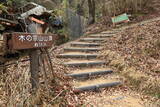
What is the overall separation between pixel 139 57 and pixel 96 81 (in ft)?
5.10

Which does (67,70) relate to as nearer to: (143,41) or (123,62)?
(123,62)

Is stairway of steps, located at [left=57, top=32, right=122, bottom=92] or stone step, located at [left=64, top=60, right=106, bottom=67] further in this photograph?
stone step, located at [left=64, top=60, right=106, bottom=67]

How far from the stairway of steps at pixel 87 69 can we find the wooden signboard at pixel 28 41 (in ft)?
4.11

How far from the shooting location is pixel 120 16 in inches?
345

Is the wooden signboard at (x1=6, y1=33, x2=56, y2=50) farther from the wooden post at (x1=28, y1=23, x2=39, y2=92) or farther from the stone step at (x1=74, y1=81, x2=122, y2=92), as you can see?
the stone step at (x1=74, y1=81, x2=122, y2=92)

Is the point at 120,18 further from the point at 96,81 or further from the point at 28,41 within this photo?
the point at 28,41

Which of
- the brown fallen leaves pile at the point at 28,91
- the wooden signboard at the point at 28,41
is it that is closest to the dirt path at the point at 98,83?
the brown fallen leaves pile at the point at 28,91

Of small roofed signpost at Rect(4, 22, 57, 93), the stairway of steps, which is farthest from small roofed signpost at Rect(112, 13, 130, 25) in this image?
small roofed signpost at Rect(4, 22, 57, 93)

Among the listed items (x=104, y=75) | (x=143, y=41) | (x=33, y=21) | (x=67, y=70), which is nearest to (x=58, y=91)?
(x=67, y=70)

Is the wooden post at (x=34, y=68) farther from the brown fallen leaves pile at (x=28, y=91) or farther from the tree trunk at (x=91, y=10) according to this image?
the tree trunk at (x=91, y=10)

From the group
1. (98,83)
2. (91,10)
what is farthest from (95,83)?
(91,10)

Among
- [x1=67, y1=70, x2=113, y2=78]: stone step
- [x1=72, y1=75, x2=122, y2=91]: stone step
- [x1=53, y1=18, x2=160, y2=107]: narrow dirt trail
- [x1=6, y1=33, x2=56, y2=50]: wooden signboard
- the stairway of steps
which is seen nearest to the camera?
[x1=6, y1=33, x2=56, y2=50]: wooden signboard

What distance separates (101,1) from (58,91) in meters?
9.07

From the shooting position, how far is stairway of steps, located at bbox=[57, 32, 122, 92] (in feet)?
11.5
